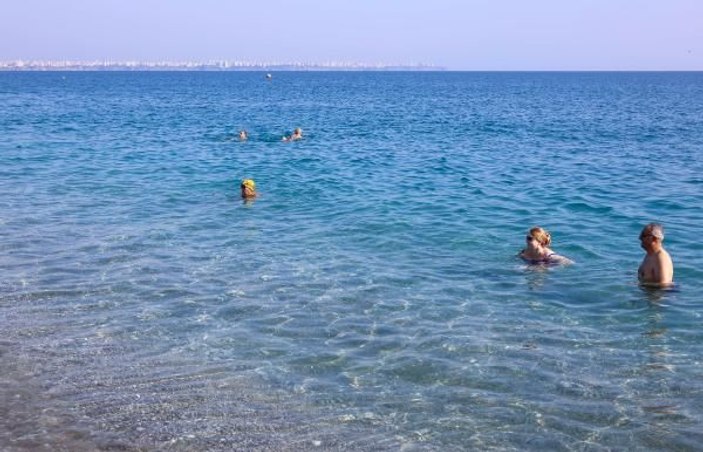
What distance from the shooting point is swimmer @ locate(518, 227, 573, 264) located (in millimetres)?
14797

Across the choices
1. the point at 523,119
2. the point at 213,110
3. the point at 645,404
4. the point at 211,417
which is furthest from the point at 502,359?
the point at 213,110

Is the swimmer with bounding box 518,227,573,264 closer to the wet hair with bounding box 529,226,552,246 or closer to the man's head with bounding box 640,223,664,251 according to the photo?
the wet hair with bounding box 529,226,552,246

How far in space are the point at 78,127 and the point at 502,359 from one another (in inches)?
1740

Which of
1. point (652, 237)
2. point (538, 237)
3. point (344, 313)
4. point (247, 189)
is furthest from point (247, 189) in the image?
point (652, 237)

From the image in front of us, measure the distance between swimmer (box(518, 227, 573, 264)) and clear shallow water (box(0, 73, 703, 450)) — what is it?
1.27 ft

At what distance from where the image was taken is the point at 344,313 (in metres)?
12.1

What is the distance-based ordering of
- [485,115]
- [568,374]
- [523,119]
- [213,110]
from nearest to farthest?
[568,374] → [523,119] → [485,115] → [213,110]

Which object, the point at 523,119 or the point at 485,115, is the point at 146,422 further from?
the point at 485,115

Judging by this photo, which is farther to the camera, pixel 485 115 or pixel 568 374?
pixel 485 115

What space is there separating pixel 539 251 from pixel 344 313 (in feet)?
15.8

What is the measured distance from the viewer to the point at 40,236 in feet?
57.4

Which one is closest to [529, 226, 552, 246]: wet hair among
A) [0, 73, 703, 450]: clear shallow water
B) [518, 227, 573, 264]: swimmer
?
[518, 227, 573, 264]: swimmer

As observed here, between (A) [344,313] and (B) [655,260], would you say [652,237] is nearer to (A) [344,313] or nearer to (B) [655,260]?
(B) [655,260]

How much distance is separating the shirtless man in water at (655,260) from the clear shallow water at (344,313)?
0.40m
